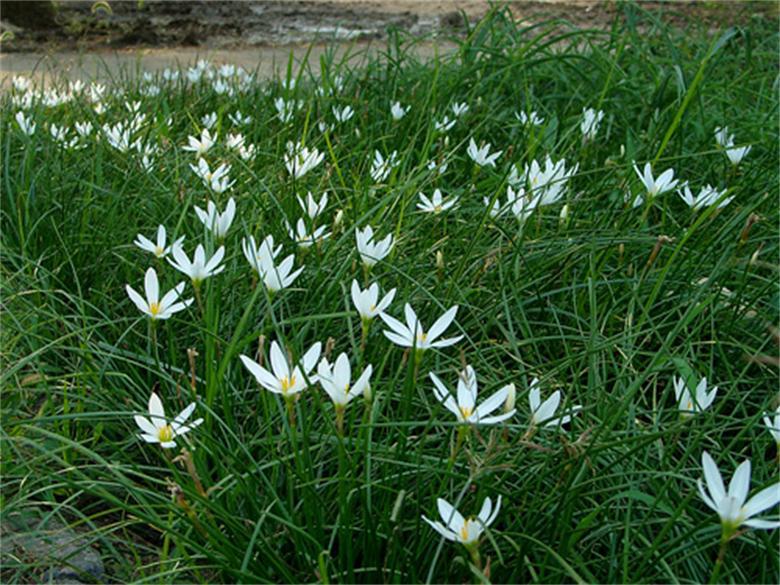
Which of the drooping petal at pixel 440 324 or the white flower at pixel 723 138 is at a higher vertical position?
the white flower at pixel 723 138

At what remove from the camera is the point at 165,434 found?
1.23 meters

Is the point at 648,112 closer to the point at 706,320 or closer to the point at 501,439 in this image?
the point at 706,320

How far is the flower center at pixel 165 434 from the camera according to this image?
1223mm

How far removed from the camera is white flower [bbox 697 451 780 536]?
96cm

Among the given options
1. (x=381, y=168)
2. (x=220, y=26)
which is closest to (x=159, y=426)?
(x=381, y=168)

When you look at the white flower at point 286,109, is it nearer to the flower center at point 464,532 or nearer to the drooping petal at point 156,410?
the drooping petal at point 156,410

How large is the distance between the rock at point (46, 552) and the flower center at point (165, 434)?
19 cm

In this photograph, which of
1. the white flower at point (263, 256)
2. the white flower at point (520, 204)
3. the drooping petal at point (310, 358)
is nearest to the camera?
the drooping petal at point (310, 358)

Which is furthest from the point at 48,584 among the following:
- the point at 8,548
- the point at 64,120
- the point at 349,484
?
the point at 64,120

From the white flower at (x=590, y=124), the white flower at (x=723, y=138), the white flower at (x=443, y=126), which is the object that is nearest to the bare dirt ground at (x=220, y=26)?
the white flower at (x=443, y=126)

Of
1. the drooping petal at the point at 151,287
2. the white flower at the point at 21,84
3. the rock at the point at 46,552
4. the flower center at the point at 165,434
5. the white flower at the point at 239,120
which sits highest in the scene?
the drooping petal at the point at 151,287

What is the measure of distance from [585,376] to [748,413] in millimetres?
277

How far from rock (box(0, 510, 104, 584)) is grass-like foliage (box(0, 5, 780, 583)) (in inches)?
0.7

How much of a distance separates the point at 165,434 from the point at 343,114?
1.76 m
